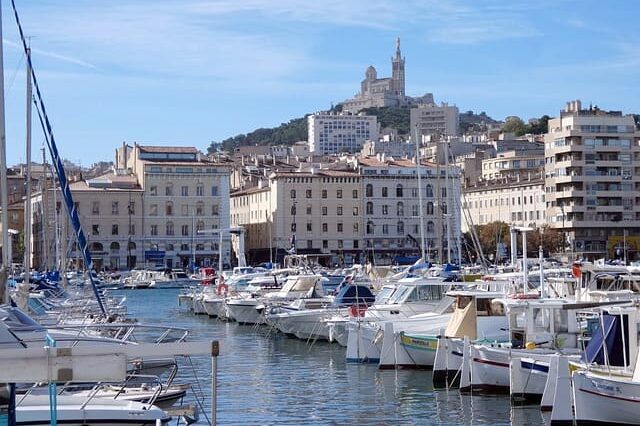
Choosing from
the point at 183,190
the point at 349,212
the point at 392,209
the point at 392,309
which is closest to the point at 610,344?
the point at 392,309

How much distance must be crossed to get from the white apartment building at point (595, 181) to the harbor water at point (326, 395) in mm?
65437

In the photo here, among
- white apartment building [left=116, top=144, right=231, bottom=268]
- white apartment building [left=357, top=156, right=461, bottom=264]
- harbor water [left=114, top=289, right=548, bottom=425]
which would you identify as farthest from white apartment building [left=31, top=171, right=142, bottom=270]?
harbor water [left=114, top=289, right=548, bottom=425]

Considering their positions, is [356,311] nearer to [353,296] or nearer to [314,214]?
[353,296]

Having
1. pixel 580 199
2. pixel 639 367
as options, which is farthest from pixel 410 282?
pixel 580 199

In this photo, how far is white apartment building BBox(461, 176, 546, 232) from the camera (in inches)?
4513

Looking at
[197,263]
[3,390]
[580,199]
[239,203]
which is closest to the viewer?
[3,390]

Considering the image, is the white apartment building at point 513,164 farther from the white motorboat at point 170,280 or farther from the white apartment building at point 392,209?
the white motorboat at point 170,280

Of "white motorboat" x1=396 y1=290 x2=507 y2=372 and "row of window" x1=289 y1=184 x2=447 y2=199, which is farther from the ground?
"row of window" x1=289 y1=184 x2=447 y2=199

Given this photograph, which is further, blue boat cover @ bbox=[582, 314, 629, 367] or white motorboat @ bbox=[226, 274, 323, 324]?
white motorboat @ bbox=[226, 274, 323, 324]

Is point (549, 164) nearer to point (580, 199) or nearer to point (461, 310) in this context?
point (580, 199)

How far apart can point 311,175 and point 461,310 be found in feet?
299

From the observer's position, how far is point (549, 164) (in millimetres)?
106750

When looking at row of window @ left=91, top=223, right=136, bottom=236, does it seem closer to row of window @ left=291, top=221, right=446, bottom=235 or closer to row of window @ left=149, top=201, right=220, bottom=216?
row of window @ left=149, top=201, right=220, bottom=216

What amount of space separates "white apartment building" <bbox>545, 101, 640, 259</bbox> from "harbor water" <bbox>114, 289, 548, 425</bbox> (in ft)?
215
